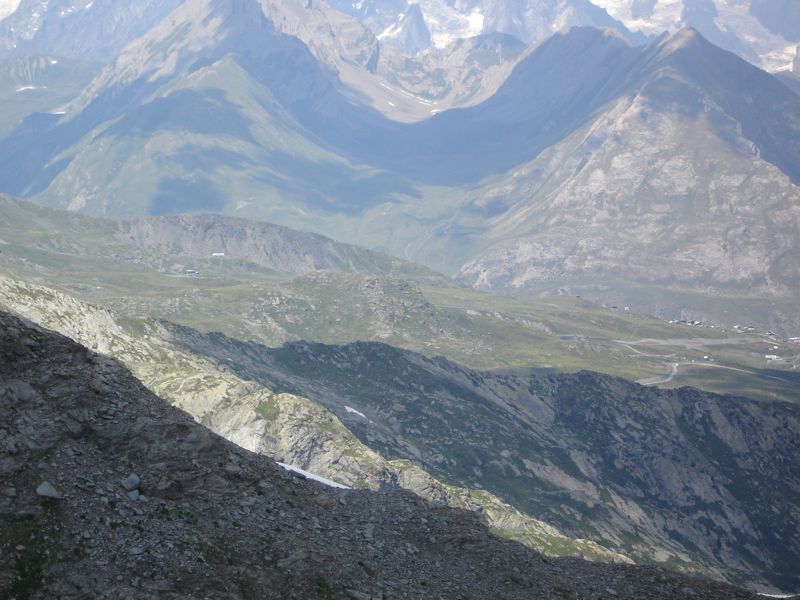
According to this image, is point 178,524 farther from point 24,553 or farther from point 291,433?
point 291,433

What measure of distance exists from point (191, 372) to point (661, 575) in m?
144

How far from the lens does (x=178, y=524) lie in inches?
1823

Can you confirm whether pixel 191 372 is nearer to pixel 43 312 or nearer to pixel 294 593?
pixel 43 312

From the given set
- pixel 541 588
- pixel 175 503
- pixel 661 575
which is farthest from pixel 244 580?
pixel 661 575

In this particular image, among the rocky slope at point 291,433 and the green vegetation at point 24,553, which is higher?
the green vegetation at point 24,553

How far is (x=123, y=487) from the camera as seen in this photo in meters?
47.1

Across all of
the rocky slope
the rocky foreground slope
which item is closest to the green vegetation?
the rocky foreground slope

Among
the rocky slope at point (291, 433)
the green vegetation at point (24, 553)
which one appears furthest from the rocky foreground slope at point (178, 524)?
the rocky slope at point (291, 433)

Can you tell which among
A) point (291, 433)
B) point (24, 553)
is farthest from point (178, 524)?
point (291, 433)

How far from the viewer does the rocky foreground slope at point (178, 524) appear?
42625mm

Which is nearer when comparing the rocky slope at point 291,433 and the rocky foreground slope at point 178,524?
the rocky foreground slope at point 178,524

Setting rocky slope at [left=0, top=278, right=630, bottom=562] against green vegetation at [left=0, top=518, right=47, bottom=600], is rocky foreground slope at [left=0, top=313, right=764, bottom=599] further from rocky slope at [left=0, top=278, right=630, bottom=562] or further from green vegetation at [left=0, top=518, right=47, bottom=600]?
rocky slope at [left=0, top=278, right=630, bottom=562]

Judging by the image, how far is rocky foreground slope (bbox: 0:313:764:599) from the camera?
42625mm

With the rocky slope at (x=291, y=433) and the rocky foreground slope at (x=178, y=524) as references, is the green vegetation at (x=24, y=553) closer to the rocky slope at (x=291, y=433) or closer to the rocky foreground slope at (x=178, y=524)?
the rocky foreground slope at (x=178, y=524)
